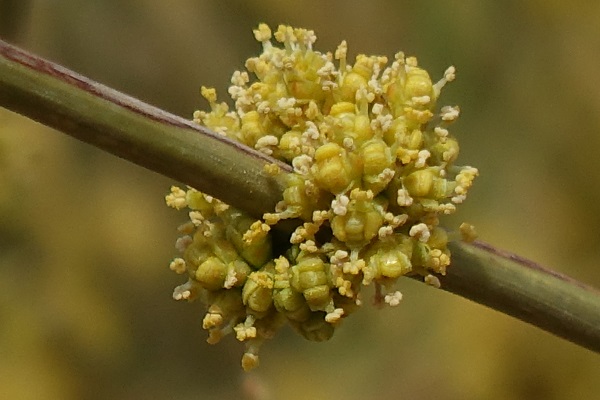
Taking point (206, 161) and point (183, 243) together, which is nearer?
point (206, 161)

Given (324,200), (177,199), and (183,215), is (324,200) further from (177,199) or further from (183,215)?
(183,215)

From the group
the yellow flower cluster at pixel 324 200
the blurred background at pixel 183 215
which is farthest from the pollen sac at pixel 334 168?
the blurred background at pixel 183 215

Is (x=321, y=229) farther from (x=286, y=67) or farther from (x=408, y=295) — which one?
(x=408, y=295)

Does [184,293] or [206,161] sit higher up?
[206,161]

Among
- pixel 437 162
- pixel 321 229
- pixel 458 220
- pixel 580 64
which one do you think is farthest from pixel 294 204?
pixel 580 64

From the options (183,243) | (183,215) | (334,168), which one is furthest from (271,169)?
(183,215)

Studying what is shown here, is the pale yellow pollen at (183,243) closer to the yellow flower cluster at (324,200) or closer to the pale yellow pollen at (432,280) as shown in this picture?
the yellow flower cluster at (324,200)
